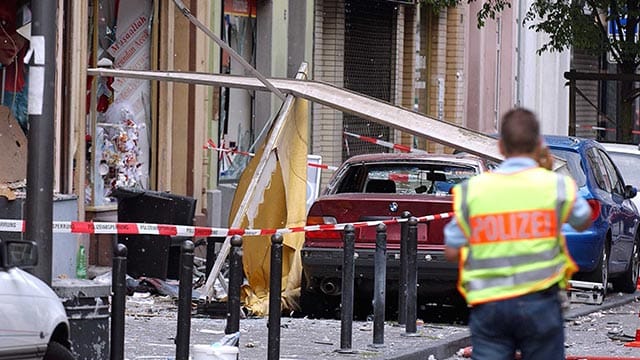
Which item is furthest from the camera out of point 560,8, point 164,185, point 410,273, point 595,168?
point 560,8

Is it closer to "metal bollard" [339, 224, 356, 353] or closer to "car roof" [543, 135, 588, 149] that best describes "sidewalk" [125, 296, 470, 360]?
"metal bollard" [339, 224, 356, 353]

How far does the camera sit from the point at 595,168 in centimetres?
1764

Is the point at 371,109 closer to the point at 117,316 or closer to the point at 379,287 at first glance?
the point at 379,287

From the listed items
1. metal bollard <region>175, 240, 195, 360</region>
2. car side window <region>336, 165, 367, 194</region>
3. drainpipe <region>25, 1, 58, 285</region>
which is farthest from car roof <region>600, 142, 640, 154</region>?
drainpipe <region>25, 1, 58, 285</region>

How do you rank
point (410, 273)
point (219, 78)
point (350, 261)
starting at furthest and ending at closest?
point (219, 78) < point (410, 273) < point (350, 261)

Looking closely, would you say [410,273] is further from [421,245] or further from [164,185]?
[164,185]

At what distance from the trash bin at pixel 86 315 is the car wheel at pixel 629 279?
1019cm

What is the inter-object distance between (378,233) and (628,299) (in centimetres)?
619

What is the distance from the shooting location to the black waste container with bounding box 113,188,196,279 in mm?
16797

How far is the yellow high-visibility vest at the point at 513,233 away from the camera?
6.80 m

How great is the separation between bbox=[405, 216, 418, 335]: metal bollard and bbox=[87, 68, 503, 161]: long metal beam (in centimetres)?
130

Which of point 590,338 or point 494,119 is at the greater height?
point 494,119

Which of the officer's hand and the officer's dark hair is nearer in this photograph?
the officer's dark hair

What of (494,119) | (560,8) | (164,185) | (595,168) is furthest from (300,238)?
(494,119)
